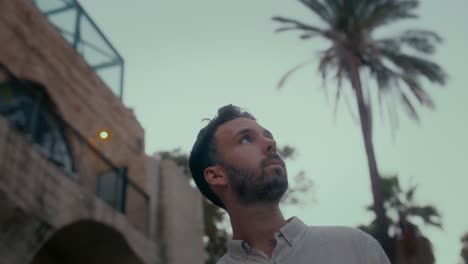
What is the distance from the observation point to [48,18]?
12.6 meters

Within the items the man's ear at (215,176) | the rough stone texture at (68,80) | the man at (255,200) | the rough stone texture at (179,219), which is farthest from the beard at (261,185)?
the rough stone texture at (179,219)

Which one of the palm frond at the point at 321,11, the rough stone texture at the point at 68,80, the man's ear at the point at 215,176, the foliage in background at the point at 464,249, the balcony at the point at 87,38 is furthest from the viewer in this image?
the foliage in background at the point at 464,249

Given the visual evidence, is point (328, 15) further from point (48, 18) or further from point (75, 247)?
point (75, 247)

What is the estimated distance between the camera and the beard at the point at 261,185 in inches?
93.1

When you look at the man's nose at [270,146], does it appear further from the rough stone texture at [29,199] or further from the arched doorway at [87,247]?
the arched doorway at [87,247]

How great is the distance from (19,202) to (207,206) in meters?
16.9

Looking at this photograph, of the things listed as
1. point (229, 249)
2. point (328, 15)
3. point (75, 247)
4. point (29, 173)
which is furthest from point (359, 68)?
point (229, 249)

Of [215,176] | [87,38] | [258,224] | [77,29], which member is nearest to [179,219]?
[87,38]

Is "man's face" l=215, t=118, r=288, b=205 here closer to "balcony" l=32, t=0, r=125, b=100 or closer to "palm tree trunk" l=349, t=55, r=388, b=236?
"balcony" l=32, t=0, r=125, b=100

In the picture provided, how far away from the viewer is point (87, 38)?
44.2 ft

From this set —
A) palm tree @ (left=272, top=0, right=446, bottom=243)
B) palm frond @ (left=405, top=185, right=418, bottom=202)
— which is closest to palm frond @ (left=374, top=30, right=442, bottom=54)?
palm tree @ (left=272, top=0, right=446, bottom=243)

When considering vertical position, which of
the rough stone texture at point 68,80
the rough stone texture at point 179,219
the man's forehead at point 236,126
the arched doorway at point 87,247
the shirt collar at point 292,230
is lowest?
the shirt collar at point 292,230

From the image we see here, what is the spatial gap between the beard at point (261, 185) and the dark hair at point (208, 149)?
0.91ft

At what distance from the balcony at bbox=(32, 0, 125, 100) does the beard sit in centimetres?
1127
